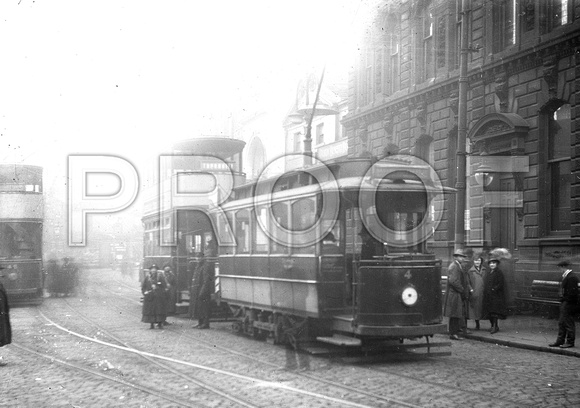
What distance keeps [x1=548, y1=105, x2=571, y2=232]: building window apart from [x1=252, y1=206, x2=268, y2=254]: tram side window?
30.3 feet

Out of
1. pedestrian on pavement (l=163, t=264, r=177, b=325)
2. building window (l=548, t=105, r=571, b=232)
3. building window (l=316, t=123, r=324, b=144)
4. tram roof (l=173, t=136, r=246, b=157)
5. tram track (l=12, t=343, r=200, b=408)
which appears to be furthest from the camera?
building window (l=316, t=123, r=324, b=144)

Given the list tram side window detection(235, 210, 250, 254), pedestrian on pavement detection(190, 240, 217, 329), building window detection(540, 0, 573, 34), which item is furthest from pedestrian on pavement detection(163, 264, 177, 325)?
building window detection(540, 0, 573, 34)

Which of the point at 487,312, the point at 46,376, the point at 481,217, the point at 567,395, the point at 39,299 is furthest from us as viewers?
the point at 39,299

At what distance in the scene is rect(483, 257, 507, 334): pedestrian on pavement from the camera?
16234 millimetres

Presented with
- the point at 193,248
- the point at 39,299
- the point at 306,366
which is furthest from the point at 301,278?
the point at 39,299

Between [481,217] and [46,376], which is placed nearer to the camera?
[46,376]

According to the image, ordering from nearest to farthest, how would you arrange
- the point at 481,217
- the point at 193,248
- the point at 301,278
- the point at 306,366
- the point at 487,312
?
the point at 306,366 → the point at 301,278 → the point at 487,312 → the point at 193,248 → the point at 481,217

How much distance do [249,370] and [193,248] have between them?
10419 millimetres

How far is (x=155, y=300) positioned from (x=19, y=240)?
Answer: 10436 millimetres

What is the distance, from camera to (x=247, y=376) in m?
10.8

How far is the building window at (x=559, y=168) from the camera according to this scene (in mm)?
20422

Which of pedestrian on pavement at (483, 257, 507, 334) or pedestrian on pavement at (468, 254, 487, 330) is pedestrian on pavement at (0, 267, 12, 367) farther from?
pedestrian on pavement at (483, 257, 507, 334)

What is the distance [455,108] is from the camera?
25.3 meters

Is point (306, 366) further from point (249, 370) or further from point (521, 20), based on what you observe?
point (521, 20)
